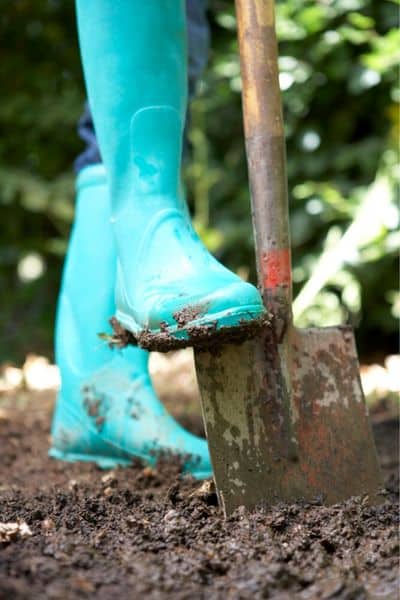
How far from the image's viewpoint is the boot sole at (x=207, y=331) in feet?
3.81

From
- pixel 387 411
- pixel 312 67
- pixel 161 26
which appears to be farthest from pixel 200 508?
pixel 312 67

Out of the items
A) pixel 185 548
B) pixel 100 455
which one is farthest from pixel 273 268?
pixel 100 455

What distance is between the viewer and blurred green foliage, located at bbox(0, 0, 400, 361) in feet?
8.33

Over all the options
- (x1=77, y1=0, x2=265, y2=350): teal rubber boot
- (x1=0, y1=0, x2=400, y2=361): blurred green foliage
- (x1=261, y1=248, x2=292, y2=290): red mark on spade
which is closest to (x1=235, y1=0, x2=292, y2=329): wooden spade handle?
(x1=261, y1=248, x2=292, y2=290): red mark on spade

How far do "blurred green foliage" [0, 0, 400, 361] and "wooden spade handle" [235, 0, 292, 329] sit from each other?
109 centimetres

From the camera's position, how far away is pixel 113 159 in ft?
4.62

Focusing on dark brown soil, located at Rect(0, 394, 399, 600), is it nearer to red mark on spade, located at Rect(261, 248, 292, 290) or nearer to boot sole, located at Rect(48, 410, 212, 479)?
boot sole, located at Rect(48, 410, 212, 479)

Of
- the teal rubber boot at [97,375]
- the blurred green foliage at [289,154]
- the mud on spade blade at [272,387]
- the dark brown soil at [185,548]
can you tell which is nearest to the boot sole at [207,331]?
the mud on spade blade at [272,387]

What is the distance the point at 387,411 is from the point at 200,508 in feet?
4.12

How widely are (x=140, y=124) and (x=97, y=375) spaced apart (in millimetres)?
597

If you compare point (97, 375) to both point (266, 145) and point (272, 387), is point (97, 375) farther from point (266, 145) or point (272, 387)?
point (266, 145)

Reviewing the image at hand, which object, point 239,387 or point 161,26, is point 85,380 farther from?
point 161,26

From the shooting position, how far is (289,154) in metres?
3.08

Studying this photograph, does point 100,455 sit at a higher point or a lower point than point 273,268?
lower
